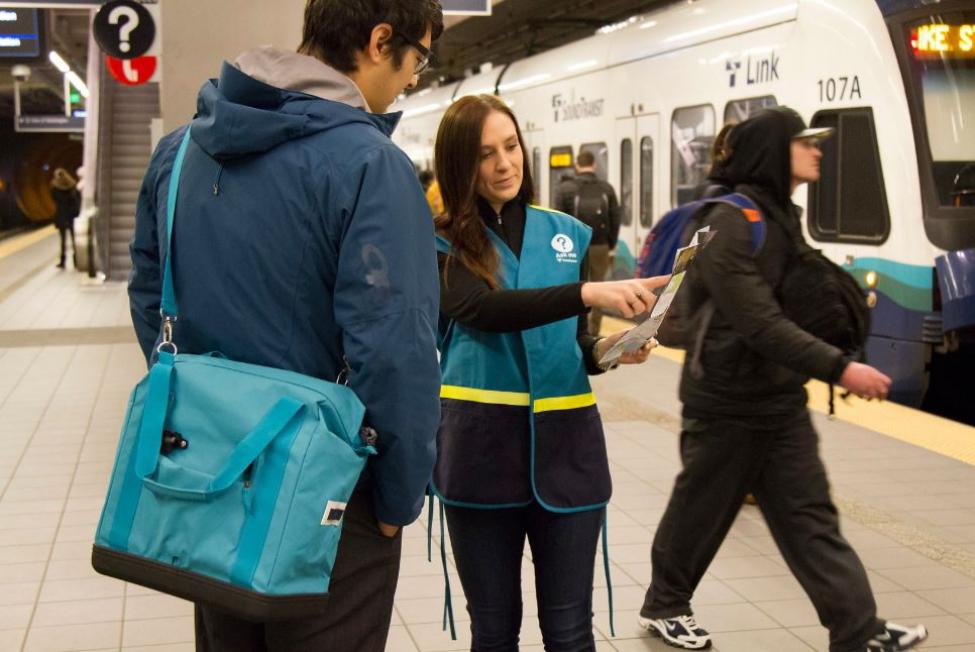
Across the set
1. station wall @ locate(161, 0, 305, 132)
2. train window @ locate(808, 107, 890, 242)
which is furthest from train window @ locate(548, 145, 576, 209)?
station wall @ locate(161, 0, 305, 132)

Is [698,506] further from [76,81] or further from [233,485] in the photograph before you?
[76,81]

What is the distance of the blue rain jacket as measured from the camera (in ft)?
6.68

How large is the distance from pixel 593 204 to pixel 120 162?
13207 millimetres

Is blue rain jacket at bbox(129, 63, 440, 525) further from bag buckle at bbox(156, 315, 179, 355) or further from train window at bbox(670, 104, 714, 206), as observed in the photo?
train window at bbox(670, 104, 714, 206)

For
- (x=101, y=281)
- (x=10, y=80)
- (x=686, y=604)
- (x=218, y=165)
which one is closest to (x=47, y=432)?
(x=686, y=604)

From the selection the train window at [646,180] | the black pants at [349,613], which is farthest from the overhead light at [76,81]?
the black pants at [349,613]

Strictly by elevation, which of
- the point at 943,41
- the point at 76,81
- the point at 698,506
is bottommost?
the point at 698,506

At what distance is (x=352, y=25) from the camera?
2.15 meters

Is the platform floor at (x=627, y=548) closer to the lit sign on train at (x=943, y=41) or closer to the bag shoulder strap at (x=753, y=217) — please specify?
the bag shoulder strap at (x=753, y=217)

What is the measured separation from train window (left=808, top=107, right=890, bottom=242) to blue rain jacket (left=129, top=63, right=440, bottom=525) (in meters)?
6.83

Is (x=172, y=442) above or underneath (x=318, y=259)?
underneath

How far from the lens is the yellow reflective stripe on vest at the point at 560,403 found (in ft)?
9.84

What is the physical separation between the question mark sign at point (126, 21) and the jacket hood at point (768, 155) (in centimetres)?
755

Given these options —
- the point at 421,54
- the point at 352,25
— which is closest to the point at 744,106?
the point at 421,54
